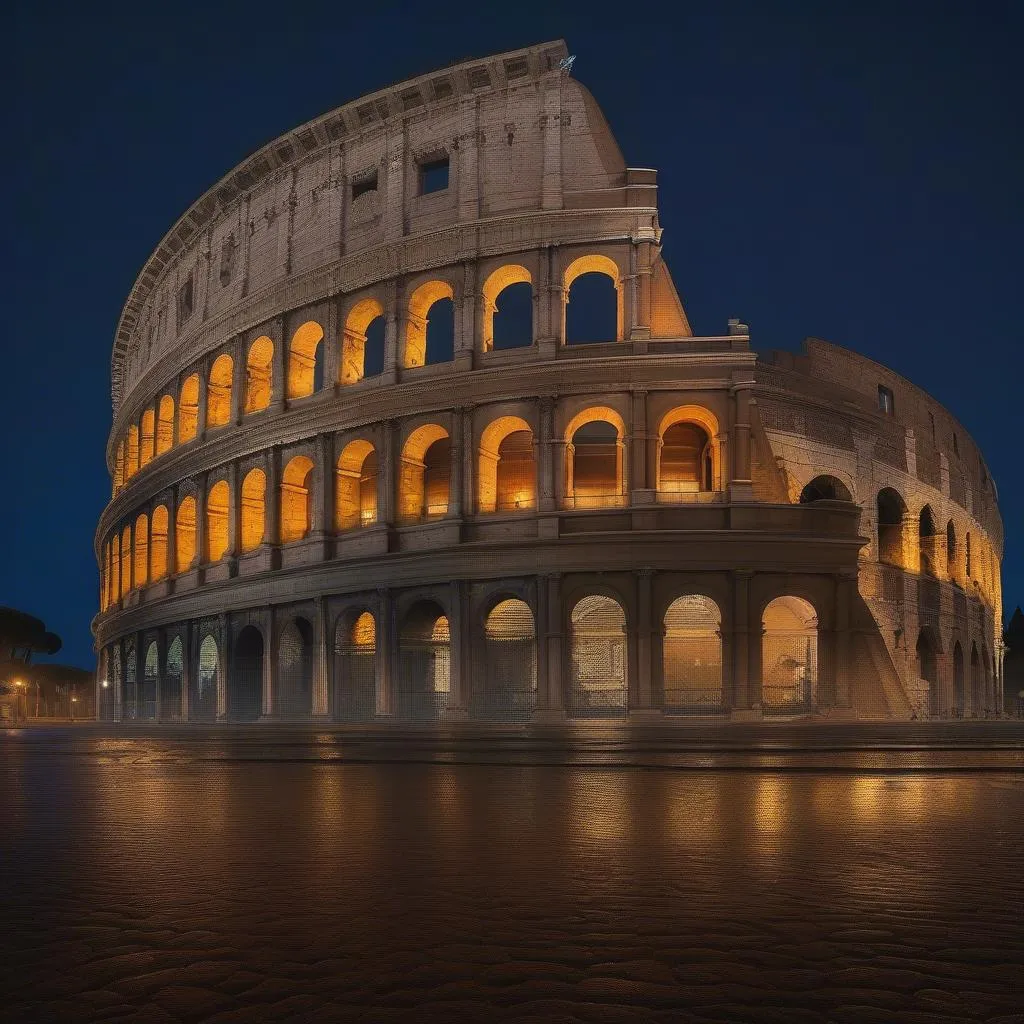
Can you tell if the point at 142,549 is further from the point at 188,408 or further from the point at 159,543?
the point at 188,408

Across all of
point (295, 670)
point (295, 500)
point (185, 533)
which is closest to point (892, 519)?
point (295, 500)

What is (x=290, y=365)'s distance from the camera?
3053cm

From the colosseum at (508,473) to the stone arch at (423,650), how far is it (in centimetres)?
7

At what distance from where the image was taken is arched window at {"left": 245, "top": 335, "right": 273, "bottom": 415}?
105 feet

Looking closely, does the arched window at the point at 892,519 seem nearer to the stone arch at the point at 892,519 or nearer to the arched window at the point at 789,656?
the stone arch at the point at 892,519

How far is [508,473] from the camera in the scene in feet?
90.7

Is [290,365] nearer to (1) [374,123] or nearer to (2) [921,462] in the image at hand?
(1) [374,123]

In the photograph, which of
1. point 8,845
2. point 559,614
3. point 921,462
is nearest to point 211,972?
point 8,845

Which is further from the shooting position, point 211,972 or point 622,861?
point 622,861

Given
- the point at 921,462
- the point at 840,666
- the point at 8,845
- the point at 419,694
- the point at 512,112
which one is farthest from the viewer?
the point at 921,462

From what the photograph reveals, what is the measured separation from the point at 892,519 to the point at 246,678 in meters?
19.0

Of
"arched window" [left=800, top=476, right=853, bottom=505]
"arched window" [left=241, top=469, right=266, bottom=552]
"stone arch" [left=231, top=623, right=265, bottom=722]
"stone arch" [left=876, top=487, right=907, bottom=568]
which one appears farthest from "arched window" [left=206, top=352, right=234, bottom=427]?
"stone arch" [left=876, top=487, right=907, bottom=568]

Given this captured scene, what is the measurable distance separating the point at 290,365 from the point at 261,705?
31.1 ft

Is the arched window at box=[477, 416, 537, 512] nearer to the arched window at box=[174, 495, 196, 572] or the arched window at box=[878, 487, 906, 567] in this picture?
the arched window at box=[878, 487, 906, 567]
